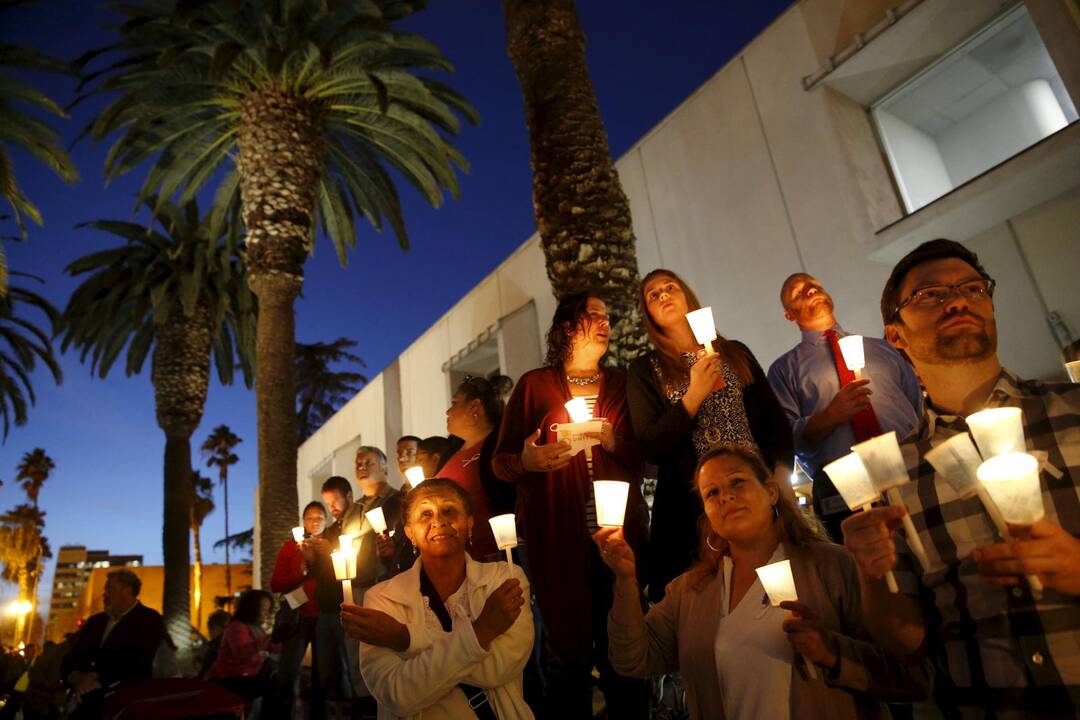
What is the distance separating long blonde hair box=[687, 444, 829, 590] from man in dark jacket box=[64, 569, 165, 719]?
209 inches

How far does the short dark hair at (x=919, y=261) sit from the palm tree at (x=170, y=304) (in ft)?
56.1

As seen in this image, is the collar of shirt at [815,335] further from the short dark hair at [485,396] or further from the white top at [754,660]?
the short dark hair at [485,396]

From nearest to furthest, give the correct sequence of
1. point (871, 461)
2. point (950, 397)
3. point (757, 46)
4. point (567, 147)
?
point (871, 461) < point (950, 397) < point (567, 147) < point (757, 46)

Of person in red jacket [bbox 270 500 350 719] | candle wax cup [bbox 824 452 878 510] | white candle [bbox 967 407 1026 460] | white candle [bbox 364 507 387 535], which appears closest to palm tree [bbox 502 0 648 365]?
white candle [bbox 364 507 387 535]

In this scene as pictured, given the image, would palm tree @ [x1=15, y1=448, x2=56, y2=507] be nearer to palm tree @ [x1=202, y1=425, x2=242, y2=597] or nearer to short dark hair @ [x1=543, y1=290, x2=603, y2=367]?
palm tree @ [x1=202, y1=425, x2=242, y2=597]

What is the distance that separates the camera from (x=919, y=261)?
2.21 meters

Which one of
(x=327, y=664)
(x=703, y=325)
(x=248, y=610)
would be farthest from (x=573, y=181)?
(x=248, y=610)

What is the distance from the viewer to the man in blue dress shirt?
3205 millimetres

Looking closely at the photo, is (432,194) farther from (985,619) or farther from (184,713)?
(985,619)

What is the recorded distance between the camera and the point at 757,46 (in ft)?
29.9

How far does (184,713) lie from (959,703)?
3708mm

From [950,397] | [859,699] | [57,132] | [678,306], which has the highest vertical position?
[57,132]

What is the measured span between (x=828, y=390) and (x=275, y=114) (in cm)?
1129

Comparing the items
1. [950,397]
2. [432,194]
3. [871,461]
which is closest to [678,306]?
[950,397]
